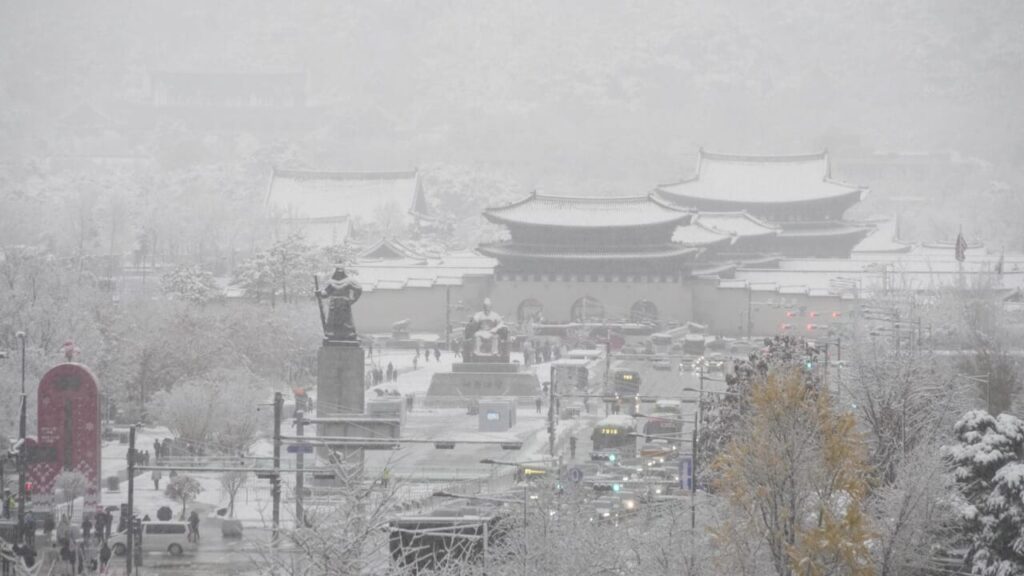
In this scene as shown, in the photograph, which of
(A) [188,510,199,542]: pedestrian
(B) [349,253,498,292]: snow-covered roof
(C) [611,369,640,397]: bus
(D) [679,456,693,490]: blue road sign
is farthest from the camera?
(B) [349,253,498,292]: snow-covered roof

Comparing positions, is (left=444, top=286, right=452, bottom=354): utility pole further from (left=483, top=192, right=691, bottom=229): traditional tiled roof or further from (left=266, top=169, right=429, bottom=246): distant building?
(left=266, top=169, right=429, bottom=246): distant building

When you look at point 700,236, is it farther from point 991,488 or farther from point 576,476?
point 991,488

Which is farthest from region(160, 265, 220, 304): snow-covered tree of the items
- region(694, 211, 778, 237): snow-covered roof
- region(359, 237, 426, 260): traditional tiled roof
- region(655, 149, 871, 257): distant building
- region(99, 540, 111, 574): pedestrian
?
region(99, 540, 111, 574): pedestrian

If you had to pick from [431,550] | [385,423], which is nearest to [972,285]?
[385,423]

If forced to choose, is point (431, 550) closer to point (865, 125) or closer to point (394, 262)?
point (394, 262)

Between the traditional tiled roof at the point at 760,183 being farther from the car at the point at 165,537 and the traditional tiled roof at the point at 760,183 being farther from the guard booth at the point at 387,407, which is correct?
the car at the point at 165,537

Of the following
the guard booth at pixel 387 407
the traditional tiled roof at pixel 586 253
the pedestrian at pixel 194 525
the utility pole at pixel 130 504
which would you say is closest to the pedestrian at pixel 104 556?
the utility pole at pixel 130 504
